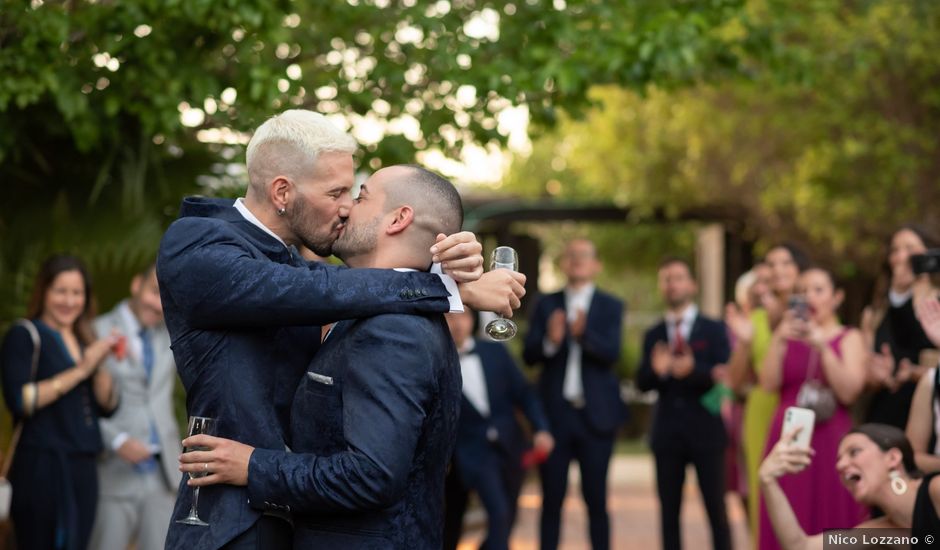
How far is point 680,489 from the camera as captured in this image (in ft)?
30.5

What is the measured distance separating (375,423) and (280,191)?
2.43ft

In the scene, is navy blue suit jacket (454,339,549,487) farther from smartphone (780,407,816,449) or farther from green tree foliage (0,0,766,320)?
smartphone (780,407,816,449)

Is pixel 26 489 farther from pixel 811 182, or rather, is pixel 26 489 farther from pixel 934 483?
pixel 811 182

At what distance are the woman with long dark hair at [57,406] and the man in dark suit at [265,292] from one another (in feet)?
11.5

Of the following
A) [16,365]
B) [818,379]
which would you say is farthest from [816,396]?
[16,365]

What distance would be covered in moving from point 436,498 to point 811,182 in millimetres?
14207

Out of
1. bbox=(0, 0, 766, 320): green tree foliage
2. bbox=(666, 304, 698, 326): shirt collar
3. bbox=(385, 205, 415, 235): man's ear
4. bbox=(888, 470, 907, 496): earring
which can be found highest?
bbox=(0, 0, 766, 320): green tree foliage

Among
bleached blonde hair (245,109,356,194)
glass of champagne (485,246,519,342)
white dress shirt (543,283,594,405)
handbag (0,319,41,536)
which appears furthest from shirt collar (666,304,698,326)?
bleached blonde hair (245,109,356,194)

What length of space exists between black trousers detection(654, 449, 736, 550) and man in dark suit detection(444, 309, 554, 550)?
91 cm

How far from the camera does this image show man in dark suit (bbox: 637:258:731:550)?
9.16 meters

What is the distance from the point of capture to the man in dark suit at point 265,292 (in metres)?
3.48

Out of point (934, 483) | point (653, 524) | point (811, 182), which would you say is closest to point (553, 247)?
point (811, 182)

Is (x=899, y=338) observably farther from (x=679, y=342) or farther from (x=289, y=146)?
(x=289, y=146)

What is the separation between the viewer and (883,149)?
16.1 m
